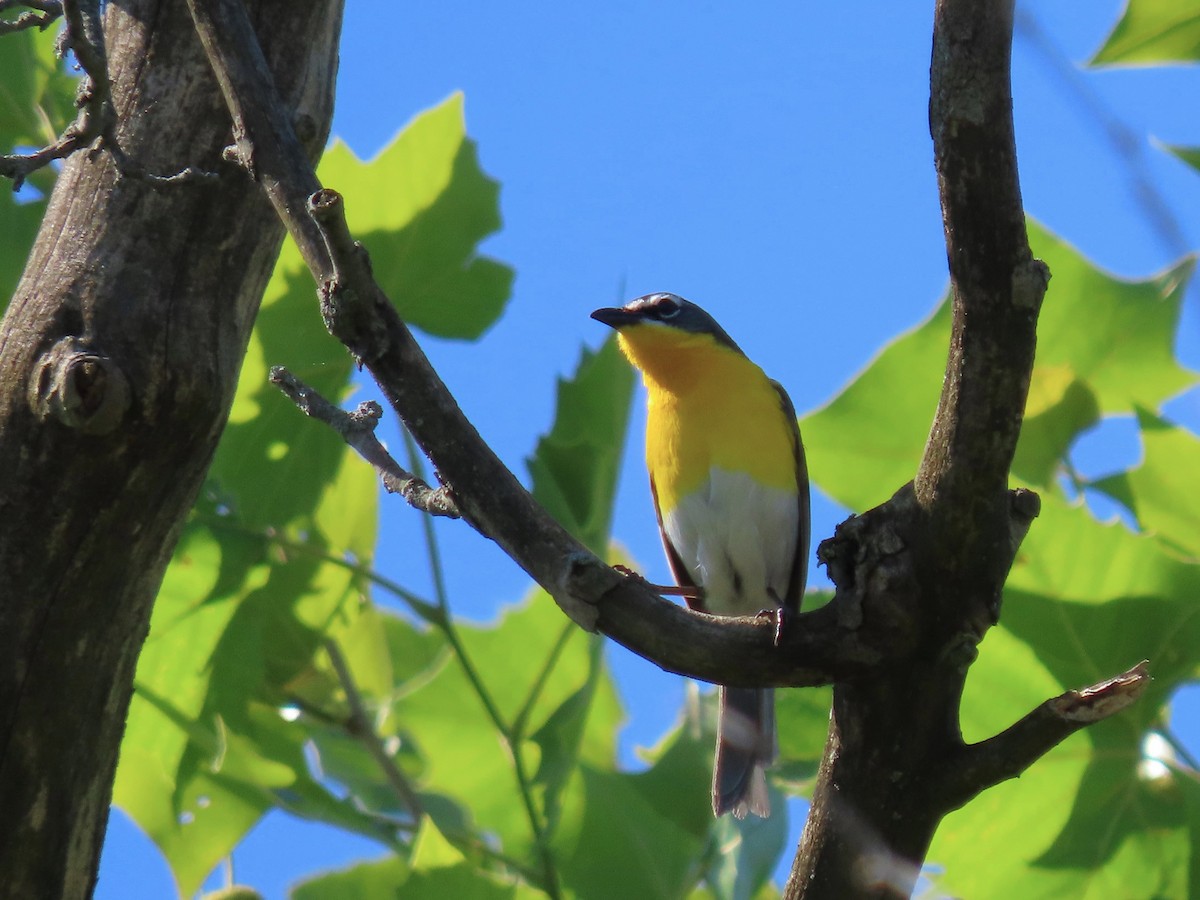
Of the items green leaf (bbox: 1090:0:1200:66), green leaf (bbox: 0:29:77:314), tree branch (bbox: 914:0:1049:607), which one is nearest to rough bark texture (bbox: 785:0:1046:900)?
tree branch (bbox: 914:0:1049:607)

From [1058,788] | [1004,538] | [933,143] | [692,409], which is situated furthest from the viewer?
[692,409]

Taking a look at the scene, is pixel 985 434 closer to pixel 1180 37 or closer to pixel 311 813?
pixel 1180 37

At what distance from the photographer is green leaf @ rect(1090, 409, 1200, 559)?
3.58 meters

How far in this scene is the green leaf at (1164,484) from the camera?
3.58 meters

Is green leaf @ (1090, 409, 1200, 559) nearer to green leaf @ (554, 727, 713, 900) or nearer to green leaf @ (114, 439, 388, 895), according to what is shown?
green leaf @ (554, 727, 713, 900)

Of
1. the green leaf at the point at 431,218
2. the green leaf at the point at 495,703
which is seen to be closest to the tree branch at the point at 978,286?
the green leaf at the point at 495,703

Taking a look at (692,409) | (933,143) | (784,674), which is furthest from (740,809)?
(933,143)

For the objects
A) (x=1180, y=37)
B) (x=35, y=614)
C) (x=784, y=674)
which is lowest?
(x=784, y=674)

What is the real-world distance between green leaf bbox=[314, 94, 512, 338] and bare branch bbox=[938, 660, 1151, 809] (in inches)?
98.4

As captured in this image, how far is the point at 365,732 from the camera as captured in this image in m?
4.32

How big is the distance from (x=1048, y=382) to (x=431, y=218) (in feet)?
6.38

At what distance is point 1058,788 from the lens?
3559mm

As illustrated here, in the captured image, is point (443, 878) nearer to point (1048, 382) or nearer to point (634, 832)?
point (634, 832)

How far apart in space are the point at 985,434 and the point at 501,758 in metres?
2.83
